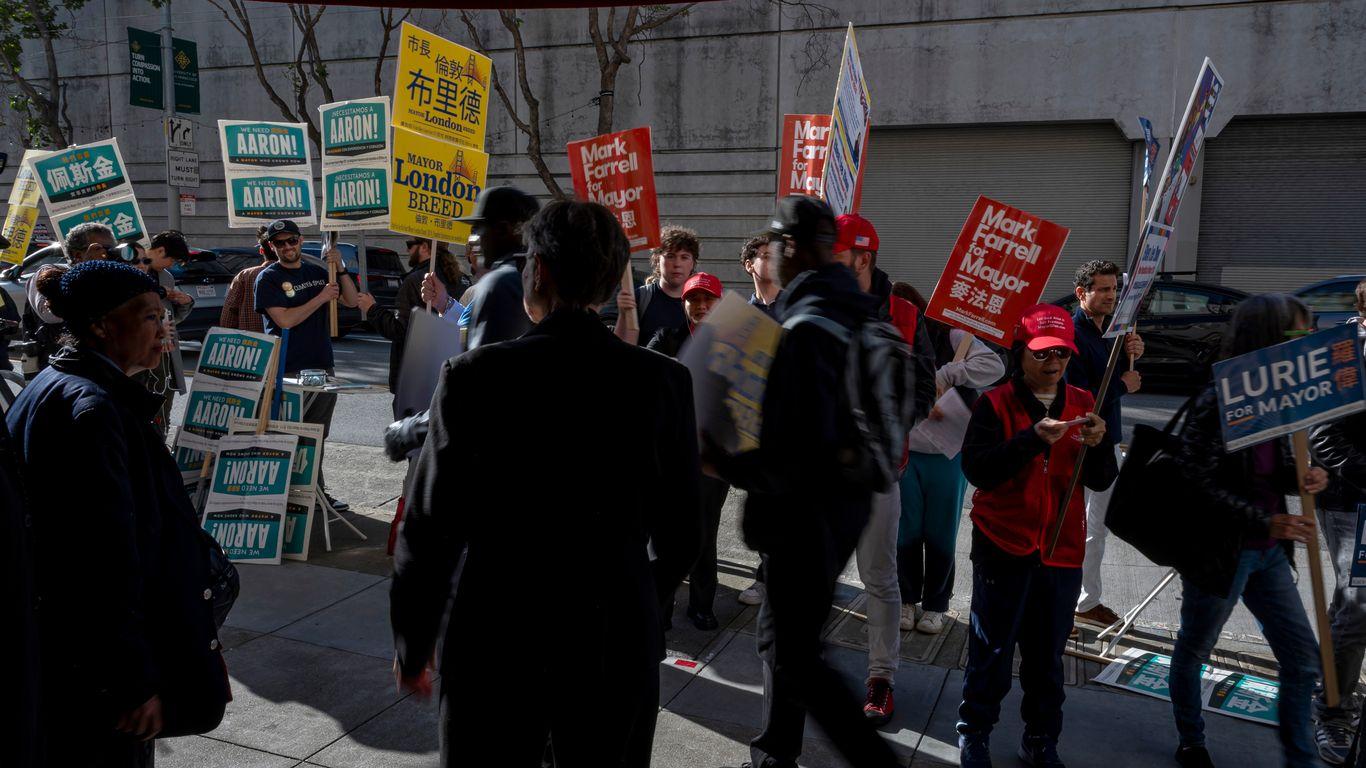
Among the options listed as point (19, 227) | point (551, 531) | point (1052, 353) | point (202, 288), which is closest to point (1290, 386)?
point (1052, 353)

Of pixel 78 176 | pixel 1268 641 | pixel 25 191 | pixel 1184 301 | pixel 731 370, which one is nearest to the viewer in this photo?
pixel 731 370

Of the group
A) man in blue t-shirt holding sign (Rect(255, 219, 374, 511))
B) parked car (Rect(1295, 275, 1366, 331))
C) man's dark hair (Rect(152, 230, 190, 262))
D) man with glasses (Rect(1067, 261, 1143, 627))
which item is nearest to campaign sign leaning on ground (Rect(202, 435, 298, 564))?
man in blue t-shirt holding sign (Rect(255, 219, 374, 511))

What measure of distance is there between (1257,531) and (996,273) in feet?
6.12

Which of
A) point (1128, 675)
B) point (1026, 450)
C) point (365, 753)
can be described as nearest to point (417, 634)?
point (365, 753)

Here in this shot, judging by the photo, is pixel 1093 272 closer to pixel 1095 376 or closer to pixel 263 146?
pixel 1095 376

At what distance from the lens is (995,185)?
20.4m

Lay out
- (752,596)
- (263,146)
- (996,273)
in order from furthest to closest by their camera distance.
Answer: (263,146) < (752,596) < (996,273)

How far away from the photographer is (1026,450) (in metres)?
3.70

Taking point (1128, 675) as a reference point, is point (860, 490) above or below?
above

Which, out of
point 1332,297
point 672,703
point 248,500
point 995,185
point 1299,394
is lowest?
point 672,703

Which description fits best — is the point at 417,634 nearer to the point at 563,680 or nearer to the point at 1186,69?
the point at 563,680

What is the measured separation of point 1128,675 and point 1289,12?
17558mm

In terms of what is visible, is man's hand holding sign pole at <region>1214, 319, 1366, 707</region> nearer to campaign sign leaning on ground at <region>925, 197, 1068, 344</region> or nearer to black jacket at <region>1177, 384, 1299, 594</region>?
black jacket at <region>1177, 384, 1299, 594</region>

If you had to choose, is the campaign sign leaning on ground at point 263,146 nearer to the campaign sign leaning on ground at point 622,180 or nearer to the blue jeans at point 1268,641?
the campaign sign leaning on ground at point 622,180
